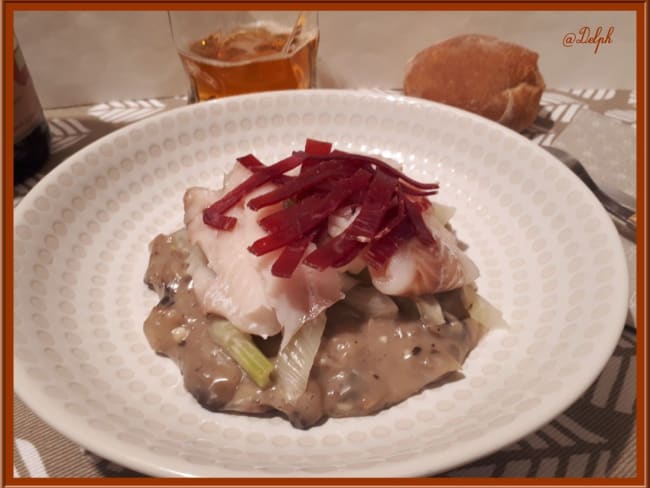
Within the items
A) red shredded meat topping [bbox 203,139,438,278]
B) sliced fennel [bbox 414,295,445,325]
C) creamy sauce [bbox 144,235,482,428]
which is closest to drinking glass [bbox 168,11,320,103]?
red shredded meat topping [bbox 203,139,438,278]

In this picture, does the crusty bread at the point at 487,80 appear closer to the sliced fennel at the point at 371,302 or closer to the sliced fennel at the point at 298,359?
the sliced fennel at the point at 371,302

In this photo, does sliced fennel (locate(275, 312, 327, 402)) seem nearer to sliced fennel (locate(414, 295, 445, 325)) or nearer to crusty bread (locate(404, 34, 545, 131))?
sliced fennel (locate(414, 295, 445, 325))

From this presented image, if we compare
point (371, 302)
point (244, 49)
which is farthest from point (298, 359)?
point (244, 49)

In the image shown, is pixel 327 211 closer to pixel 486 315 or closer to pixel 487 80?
pixel 486 315

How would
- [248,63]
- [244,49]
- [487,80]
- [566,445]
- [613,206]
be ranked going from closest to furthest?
[566,445]
[613,206]
[487,80]
[248,63]
[244,49]

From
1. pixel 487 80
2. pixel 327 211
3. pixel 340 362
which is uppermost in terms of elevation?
pixel 327 211

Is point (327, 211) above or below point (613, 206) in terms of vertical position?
above
